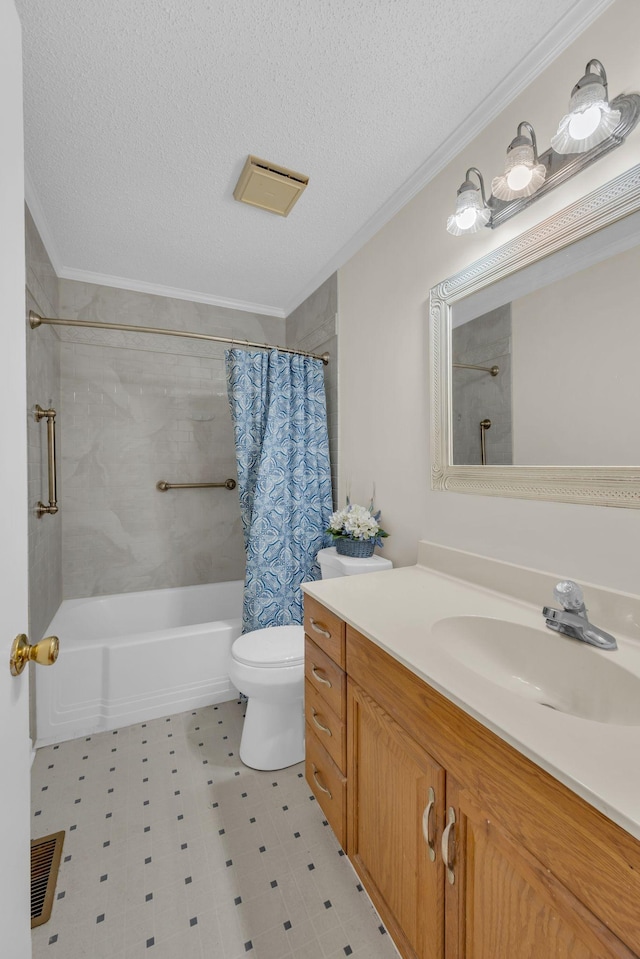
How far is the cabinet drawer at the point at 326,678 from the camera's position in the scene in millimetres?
1183

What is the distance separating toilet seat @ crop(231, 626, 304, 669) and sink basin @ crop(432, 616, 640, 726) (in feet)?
2.58

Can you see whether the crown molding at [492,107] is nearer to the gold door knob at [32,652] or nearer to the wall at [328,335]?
the wall at [328,335]

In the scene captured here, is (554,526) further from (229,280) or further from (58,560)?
(58,560)

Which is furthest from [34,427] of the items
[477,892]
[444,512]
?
→ [477,892]

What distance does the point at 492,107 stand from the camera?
1.27 metres

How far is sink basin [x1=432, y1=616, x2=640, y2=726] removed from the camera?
2.68ft

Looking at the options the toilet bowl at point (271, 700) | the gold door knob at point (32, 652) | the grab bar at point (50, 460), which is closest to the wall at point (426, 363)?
the toilet bowl at point (271, 700)

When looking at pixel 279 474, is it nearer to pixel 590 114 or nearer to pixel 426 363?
pixel 426 363

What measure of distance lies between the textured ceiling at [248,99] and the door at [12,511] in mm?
638

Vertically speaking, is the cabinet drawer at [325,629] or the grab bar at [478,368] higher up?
the grab bar at [478,368]

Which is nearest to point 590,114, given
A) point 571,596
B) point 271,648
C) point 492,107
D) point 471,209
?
point 471,209

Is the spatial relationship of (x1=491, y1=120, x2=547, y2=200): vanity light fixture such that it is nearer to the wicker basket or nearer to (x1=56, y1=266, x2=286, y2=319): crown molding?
the wicker basket

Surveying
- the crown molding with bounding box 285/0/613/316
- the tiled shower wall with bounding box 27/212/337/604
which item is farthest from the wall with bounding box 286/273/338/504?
the crown molding with bounding box 285/0/613/316

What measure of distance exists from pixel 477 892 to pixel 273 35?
6.63 ft
